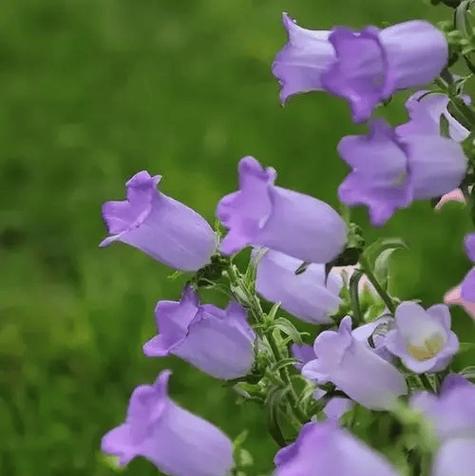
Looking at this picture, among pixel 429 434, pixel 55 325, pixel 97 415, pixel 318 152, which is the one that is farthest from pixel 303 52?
pixel 318 152

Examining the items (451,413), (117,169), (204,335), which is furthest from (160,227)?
(117,169)

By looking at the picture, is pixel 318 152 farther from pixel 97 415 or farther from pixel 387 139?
pixel 387 139

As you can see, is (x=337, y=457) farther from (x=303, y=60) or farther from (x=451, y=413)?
(x=303, y=60)

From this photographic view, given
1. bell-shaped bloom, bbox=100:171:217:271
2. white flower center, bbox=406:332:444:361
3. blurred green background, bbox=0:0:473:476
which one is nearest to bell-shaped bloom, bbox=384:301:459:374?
white flower center, bbox=406:332:444:361

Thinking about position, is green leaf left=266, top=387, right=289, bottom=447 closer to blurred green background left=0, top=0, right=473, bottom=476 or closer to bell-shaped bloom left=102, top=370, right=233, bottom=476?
bell-shaped bloom left=102, top=370, right=233, bottom=476

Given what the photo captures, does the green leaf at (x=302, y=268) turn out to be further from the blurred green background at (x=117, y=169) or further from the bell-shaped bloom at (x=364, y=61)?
the blurred green background at (x=117, y=169)

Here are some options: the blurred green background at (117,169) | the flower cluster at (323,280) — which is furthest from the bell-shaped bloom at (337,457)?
the blurred green background at (117,169)
